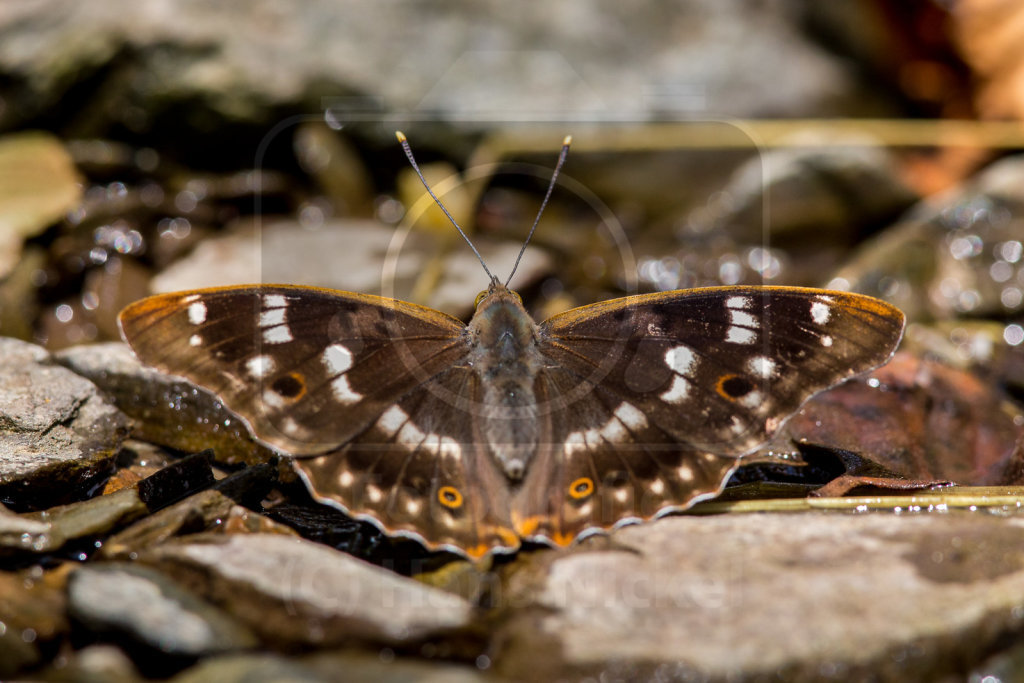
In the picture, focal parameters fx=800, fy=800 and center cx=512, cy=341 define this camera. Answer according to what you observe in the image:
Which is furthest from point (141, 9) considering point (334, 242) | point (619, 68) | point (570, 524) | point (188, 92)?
point (570, 524)

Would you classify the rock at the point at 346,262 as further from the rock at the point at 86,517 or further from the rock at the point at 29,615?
the rock at the point at 29,615

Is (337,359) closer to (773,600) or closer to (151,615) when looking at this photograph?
(151,615)

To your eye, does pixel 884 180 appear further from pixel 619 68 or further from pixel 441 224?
pixel 441 224

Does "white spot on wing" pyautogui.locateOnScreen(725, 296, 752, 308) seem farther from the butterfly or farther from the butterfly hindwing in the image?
the butterfly hindwing

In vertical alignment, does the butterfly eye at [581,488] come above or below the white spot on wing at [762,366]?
below

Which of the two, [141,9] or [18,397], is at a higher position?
[141,9]

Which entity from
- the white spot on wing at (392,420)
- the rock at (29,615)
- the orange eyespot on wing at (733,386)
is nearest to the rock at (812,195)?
the orange eyespot on wing at (733,386)
